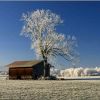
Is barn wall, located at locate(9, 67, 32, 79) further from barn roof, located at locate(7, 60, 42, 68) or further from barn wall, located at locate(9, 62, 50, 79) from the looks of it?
barn roof, located at locate(7, 60, 42, 68)

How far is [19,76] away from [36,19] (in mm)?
12190

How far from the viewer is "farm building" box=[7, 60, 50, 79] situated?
203ft

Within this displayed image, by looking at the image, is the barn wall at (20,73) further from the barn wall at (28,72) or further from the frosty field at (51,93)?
the frosty field at (51,93)

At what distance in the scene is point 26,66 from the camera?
62188 millimetres

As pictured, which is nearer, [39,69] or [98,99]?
[98,99]

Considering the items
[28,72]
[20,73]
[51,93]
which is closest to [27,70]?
[28,72]

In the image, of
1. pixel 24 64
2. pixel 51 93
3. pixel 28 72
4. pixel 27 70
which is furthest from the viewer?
pixel 24 64

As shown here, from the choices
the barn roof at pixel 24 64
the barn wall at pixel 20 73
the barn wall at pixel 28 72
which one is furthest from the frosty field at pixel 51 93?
the barn roof at pixel 24 64

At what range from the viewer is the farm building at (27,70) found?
61.9 meters

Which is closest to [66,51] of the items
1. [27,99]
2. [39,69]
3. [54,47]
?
[54,47]

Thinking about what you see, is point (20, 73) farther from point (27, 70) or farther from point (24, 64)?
point (24, 64)

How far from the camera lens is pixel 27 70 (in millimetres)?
62344

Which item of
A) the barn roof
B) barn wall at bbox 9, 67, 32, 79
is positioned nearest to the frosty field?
barn wall at bbox 9, 67, 32, 79

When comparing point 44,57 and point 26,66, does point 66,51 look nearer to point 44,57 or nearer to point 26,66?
point 44,57
